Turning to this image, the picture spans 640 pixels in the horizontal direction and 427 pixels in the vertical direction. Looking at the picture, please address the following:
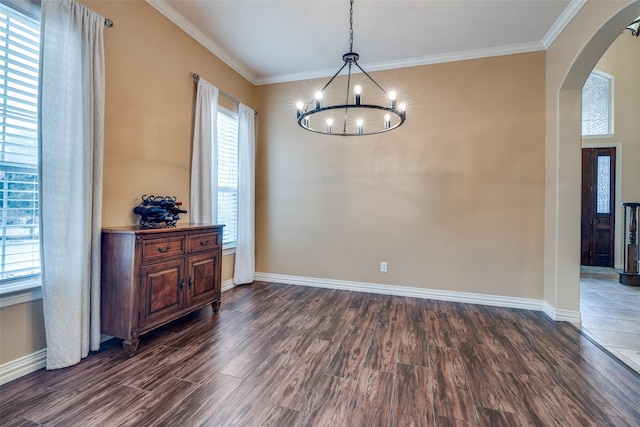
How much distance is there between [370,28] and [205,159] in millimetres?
2416

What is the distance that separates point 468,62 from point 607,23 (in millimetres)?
1462

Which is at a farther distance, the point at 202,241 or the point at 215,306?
the point at 215,306

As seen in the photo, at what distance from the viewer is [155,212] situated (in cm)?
245

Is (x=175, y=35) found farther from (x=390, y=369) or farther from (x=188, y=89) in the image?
(x=390, y=369)

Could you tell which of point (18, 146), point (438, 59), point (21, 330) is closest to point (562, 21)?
point (438, 59)

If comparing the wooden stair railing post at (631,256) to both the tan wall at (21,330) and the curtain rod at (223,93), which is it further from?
the tan wall at (21,330)

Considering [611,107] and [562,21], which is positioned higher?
[611,107]

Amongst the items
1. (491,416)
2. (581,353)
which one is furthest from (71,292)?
(581,353)

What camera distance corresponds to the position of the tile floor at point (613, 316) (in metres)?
2.36

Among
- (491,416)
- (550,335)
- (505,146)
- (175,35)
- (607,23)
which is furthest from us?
(505,146)

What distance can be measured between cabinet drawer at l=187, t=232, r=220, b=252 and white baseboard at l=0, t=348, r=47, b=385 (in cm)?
122

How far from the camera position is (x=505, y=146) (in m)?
3.41

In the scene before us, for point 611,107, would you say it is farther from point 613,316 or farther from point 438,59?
point 613,316

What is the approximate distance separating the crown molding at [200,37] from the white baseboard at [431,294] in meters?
3.12
